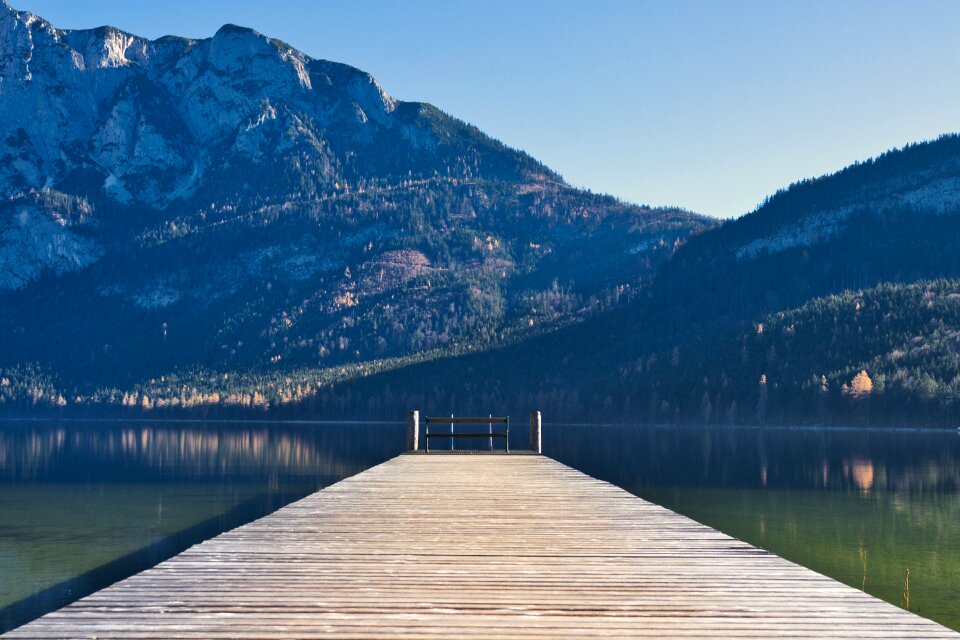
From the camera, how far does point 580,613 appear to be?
11109mm

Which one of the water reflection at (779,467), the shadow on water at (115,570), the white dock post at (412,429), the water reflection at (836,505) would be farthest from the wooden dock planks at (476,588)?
the water reflection at (779,467)

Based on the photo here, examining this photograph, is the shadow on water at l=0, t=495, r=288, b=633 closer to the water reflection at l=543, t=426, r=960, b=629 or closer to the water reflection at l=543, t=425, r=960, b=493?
the water reflection at l=543, t=426, r=960, b=629

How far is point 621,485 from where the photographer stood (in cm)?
4906

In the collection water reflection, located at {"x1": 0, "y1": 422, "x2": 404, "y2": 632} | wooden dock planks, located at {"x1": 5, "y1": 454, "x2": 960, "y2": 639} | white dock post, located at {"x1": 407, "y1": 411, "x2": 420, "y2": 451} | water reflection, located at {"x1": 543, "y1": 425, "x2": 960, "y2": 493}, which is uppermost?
white dock post, located at {"x1": 407, "y1": 411, "x2": 420, "y2": 451}

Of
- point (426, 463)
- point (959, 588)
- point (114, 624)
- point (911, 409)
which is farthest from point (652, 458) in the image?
point (911, 409)

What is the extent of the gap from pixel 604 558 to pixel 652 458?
203ft

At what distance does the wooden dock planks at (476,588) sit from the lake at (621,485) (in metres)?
8.12

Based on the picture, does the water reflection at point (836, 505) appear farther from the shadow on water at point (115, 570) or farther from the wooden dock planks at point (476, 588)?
the shadow on water at point (115, 570)

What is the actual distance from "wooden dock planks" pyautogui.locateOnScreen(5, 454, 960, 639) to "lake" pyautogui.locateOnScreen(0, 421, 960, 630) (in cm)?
812

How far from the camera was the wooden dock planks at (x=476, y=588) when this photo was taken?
34.2ft

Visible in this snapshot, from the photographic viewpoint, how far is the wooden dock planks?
10.4 metres

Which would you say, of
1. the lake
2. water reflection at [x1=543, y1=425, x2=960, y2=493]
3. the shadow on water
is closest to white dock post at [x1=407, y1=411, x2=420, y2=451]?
the lake

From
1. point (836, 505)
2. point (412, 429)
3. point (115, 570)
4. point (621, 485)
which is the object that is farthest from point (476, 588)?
point (621, 485)

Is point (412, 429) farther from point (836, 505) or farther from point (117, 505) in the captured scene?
point (836, 505)
